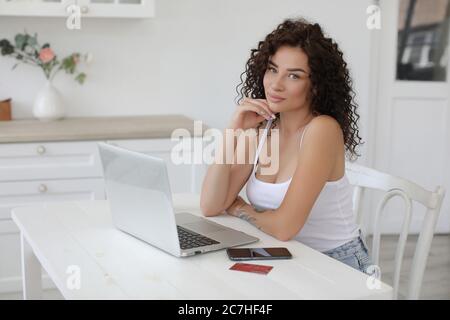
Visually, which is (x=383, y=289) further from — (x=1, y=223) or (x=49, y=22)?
(x=49, y=22)

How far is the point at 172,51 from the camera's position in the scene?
3.78 m

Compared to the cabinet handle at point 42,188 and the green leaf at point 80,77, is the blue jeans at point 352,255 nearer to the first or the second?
the cabinet handle at point 42,188

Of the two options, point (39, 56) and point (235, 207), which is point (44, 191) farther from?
point (235, 207)

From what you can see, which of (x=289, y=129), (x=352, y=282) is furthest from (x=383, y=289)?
(x=289, y=129)

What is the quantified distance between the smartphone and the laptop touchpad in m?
0.18

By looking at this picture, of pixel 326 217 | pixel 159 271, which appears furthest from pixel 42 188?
pixel 159 271

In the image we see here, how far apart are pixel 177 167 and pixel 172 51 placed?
31.5 inches

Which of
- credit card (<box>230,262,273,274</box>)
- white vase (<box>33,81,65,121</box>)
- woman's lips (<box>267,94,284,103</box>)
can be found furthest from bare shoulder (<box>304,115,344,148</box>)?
white vase (<box>33,81,65,121</box>)

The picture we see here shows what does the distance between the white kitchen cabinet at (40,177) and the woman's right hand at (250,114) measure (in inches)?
48.0

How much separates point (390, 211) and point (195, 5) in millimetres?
1849

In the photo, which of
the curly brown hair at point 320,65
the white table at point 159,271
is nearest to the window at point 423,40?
the curly brown hair at point 320,65

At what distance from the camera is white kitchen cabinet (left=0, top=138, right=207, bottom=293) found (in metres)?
3.05

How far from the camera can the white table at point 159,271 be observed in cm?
134

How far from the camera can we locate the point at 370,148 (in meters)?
4.22
